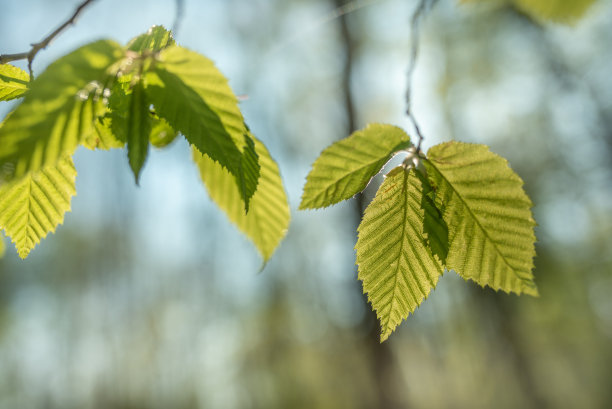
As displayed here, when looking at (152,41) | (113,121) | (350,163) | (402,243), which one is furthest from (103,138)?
(402,243)

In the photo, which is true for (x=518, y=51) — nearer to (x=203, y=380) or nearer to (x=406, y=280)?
Result: (x=406, y=280)

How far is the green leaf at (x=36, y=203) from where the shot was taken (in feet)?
2.11

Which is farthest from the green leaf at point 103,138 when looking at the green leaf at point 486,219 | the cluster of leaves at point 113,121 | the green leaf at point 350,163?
the green leaf at point 486,219

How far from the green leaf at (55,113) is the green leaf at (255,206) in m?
0.30

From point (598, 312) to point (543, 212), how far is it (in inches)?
358

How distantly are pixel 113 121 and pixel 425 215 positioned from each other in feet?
1.61

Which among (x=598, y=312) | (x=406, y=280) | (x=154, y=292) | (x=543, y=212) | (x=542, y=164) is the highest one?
(x=154, y=292)

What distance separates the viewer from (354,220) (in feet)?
20.6

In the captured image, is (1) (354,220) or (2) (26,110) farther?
(1) (354,220)

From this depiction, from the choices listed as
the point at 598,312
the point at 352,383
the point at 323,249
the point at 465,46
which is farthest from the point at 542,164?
the point at 352,383

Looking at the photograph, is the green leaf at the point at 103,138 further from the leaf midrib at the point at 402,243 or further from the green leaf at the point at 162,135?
the leaf midrib at the point at 402,243

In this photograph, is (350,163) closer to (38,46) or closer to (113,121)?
(113,121)

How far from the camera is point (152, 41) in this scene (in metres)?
0.54

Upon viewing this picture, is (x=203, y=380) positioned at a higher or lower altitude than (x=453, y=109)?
lower
